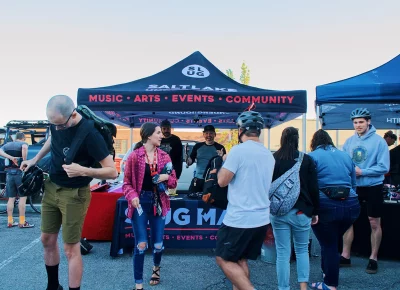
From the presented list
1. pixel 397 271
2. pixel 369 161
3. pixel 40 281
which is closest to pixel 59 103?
pixel 40 281

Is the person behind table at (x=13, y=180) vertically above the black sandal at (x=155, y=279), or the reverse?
the person behind table at (x=13, y=180)

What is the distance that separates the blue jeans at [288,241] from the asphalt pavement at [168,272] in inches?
29.4

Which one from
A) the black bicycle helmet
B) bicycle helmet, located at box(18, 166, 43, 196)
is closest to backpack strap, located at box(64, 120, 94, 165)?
bicycle helmet, located at box(18, 166, 43, 196)

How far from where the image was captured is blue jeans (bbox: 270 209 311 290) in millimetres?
3104

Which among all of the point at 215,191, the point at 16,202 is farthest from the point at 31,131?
the point at 215,191

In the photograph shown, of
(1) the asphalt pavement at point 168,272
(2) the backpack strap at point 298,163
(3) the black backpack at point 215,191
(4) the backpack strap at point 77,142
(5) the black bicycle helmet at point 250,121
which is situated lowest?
(1) the asphalt pavement at point 168,272

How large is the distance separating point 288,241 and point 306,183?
54 cm

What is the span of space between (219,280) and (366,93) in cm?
311

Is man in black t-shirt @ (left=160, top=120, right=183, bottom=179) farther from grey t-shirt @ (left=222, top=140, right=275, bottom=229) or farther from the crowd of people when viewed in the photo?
grey t-shirt @ (left=222, top=140, right=275, bottom=229)

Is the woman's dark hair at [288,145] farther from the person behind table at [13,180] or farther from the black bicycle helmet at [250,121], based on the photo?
the person behind table at [13,180]

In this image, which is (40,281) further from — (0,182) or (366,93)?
(0,182)

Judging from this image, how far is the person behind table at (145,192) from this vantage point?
11.3 ft

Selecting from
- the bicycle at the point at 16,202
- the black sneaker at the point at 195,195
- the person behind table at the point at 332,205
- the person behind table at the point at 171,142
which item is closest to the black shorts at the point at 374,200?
the person behind table at the point at 332,205

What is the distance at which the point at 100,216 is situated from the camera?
511 cm
